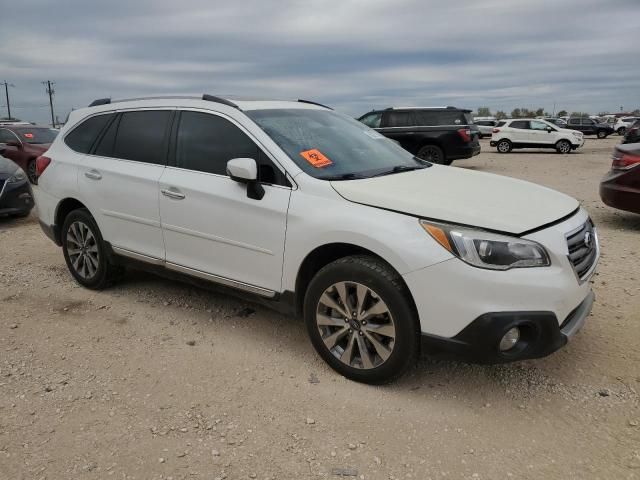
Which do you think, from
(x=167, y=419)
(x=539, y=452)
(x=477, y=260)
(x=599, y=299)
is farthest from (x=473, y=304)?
(x=599, y=299)

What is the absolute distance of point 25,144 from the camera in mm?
12727

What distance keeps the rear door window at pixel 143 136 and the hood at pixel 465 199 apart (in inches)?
66.9

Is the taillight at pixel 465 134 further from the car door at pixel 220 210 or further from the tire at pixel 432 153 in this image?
the car door at pixel 220 210

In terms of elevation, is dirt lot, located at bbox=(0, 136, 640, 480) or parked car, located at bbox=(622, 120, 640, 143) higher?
parked car, located at bbox=(622, 120, 640, 143)

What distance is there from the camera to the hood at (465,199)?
2867 mm

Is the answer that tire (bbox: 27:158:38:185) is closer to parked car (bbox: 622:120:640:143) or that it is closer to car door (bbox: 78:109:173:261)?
car door (bbox: 78:109:173:261)

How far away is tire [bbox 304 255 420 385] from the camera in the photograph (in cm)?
297

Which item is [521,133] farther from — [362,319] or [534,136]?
[362,319]

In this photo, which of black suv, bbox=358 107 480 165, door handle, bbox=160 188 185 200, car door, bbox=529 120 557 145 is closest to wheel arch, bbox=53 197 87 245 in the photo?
door handle, bbox=160 188 185 200

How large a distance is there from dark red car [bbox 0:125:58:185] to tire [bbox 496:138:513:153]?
19.5 meters

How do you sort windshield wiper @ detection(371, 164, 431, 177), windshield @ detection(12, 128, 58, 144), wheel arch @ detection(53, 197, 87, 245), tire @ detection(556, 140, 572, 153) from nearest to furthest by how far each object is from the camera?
windshield wiper @ detection(371, 164, 431, 177) → wheel arch @ detection(53, 197, 87, 245) → windshield @ detection(12, 128, 58, 144) → tire @ detection(556, 140, 572, 153)

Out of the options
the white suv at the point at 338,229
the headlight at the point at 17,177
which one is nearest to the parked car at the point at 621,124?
the headlight at the point at 17,177

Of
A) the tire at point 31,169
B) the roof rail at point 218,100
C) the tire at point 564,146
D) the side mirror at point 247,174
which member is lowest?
the tire at point 31,169

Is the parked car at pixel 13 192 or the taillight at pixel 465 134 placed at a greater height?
the taillight at pixel 465 134
